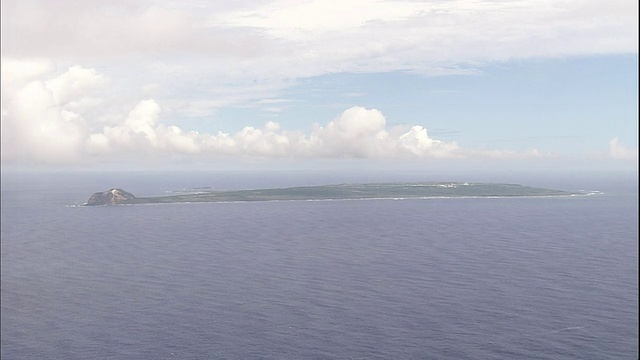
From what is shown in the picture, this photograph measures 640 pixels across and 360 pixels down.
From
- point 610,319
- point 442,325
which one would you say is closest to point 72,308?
point 442,325

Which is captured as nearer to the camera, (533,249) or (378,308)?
(378,308)

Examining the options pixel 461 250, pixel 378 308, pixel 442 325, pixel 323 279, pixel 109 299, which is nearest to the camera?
pixel 442 325

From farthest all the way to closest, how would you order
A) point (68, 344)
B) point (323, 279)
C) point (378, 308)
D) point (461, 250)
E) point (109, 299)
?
point (461, 250) → point (323, 279) → point (109, 299) → point (378, 308) → point (68, 344)

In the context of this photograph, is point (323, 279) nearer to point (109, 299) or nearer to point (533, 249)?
point (109, 299)

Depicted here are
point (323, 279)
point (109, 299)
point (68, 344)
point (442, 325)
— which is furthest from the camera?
point (323, 279)

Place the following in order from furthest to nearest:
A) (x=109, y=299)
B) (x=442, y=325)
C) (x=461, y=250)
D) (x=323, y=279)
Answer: (x=461, y=250) < (x=323, y=279) < (x=109, y=299) < (x=442, y=325)

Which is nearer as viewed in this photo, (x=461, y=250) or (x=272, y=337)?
(x=272, y=337)

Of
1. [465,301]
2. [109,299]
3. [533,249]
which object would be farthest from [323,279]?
[533,249]

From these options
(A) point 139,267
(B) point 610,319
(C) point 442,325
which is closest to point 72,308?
(A) point 139,267

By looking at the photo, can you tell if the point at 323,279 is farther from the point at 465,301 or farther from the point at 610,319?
the point at 610,319
